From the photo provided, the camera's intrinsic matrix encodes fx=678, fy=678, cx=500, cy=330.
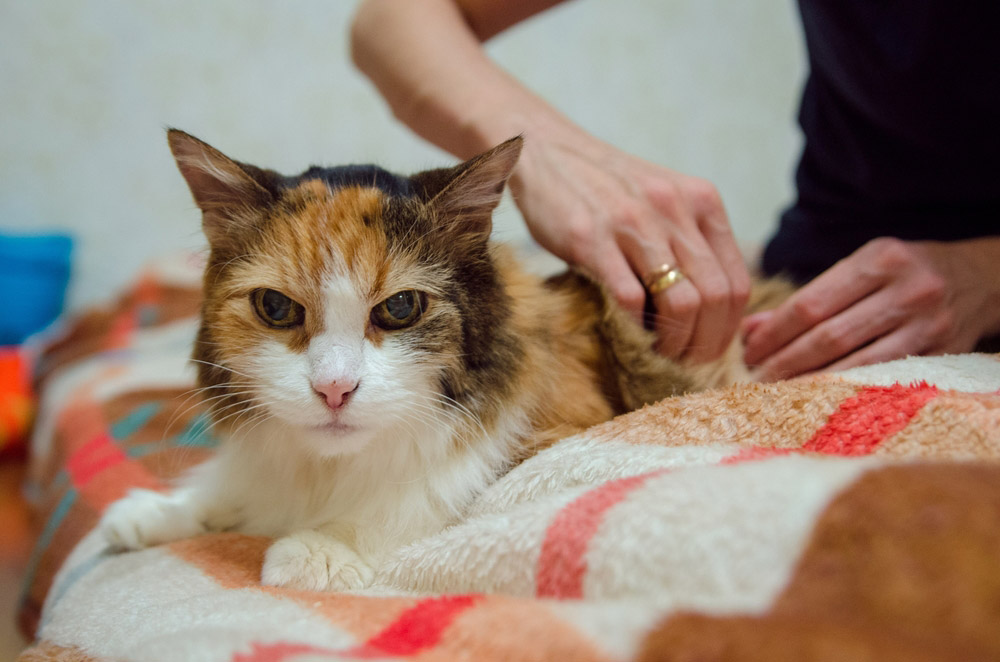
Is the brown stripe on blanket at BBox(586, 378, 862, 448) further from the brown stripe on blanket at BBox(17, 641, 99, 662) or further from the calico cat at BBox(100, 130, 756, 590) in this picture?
the brown stripe on blanket at BBox(17, 641, 99, 662)

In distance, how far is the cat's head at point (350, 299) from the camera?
83 centimetres

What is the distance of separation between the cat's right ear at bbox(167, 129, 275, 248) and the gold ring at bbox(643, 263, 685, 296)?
0.59 m

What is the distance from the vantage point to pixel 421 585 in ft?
2.36

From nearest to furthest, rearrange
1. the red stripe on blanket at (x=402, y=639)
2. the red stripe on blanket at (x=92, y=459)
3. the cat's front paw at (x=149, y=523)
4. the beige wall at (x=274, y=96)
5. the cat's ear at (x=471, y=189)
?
1. the red stripe on blanket at (x=402, y=639)
2. the cat's ear at (x=471, y=189)
3. the cat's front paw at (x=149, y=523)
4. the red stripe on blanket at (x=92, y=459)
5. the beige wall at (x=274, y=96)

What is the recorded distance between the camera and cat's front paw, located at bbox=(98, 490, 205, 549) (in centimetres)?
103

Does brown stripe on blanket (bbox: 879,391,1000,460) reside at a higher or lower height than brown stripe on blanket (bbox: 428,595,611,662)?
lower

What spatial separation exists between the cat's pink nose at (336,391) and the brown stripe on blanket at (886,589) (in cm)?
47

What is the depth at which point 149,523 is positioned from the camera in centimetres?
104

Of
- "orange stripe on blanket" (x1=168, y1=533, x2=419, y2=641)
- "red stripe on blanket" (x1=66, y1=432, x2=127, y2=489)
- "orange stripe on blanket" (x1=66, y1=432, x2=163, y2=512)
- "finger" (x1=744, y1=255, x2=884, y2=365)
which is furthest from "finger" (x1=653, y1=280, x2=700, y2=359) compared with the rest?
"red stripe on blanket" (x1=66, y1=432, x2=127, y2=489)

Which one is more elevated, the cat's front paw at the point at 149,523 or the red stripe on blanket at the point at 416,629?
the red stripe on blanket at the point at 416,629

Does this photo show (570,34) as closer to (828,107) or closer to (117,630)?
(828,107)

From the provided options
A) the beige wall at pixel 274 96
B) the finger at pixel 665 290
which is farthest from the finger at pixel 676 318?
the beige wall at pixel 274 96

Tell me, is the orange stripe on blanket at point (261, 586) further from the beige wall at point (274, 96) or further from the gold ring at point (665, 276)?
the beige wall at point (274, 96)

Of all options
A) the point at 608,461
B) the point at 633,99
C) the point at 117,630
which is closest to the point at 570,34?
the point at 633,99
